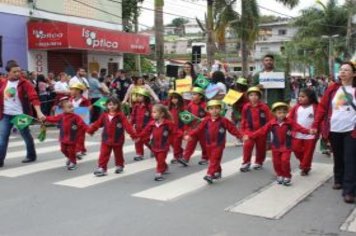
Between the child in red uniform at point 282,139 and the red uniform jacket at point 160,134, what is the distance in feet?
4.41

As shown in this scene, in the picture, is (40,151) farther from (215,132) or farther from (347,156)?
(347,156)

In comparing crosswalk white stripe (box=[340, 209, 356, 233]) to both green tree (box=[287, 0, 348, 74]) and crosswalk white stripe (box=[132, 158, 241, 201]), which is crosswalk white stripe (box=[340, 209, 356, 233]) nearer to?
crosswalk white stripe (box=[132, 158, 241, 201])

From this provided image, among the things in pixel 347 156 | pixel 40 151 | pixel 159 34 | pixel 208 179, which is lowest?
pixel 40 151

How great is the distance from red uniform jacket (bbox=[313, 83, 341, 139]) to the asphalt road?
0.89 metres

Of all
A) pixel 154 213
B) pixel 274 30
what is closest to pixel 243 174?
pixel 154 213

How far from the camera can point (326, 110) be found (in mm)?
7316

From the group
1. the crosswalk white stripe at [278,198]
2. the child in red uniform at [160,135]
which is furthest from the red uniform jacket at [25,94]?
the crosswalk white stripe at [278,198]

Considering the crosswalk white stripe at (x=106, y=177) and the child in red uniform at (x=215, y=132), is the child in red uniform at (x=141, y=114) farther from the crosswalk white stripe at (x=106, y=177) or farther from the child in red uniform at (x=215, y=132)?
the child in red uniform at (x=215, y=132)

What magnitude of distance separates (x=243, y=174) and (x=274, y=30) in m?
86.6

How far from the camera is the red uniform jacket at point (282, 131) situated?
8.06 metres

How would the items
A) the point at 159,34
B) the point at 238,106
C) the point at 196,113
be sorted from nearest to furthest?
Answer: 1. the point at 196,113
2. the point at 238,106
3. the point at 159,34

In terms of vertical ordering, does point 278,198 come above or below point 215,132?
below

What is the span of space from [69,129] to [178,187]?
2372 millimetres

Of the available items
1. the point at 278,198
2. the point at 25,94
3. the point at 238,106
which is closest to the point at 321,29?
the point at 238,106
